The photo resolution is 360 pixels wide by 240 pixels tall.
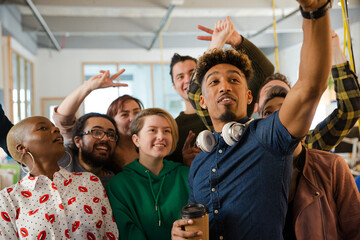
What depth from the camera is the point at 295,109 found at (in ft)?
3.56

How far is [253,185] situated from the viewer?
1.26m

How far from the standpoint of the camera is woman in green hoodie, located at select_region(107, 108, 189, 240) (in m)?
1.75

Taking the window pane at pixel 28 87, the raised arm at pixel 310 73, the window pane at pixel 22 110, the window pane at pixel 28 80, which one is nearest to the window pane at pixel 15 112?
the window pane at pixel 22 110

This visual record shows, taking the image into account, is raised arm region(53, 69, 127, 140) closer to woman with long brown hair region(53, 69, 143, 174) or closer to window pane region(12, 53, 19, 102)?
woman with long brown hair region(53, 69, 143, 174)

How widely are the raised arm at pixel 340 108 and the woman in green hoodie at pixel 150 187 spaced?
0.77 meters

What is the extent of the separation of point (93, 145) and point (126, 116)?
456 millimetres

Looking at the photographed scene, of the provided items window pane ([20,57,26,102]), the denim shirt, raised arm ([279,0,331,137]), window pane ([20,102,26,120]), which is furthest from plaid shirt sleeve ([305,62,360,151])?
window pane ([20,57,26,102])

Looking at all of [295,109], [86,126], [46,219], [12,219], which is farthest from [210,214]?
[86,126]

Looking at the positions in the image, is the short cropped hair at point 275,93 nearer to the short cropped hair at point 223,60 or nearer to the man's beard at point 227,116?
the short cropped hair at point 223,60

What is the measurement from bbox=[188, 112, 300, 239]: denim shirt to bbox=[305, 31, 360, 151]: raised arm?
621 mm

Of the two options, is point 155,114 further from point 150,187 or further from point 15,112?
point 15,112

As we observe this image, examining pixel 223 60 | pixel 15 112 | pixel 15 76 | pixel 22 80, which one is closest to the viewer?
pixel 223 60

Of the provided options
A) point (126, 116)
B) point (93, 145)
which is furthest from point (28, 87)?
point (93, 145)

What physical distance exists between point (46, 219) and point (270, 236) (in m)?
1.01
